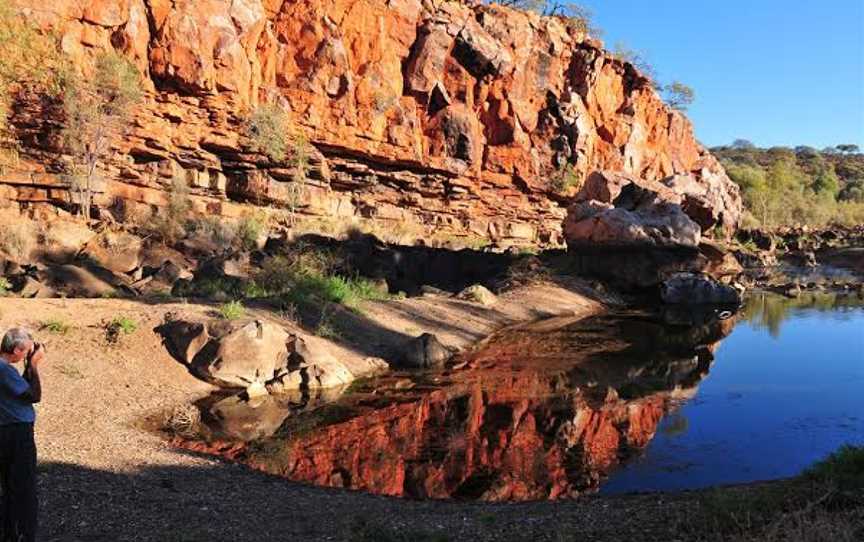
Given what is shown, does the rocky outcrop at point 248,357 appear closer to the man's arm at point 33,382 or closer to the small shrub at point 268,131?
the man's arm at point 33,382

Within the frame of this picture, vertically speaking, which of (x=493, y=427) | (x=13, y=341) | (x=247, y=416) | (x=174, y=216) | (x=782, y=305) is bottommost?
(x=247, y=416)

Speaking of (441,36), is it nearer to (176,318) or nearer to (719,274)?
(719,274)

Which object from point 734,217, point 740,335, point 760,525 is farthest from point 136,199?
point 734,217

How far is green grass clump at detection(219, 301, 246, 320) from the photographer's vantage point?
1285 centimetres

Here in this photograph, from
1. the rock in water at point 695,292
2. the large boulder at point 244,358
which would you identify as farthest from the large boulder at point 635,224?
the large boulder at point 244,358

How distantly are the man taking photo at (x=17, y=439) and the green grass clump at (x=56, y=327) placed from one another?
7834 mm

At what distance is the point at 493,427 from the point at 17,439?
6568mm

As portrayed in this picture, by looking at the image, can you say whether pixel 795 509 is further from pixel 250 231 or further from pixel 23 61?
pixel 23 61

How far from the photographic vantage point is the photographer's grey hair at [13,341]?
445cm

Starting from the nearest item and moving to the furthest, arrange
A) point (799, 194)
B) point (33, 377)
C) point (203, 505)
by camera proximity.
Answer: point (33, 377), point (203, 505), point (799, 194)

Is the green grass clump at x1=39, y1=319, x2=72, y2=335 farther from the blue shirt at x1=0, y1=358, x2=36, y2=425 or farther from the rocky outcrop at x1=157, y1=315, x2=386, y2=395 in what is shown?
the blue shirt at x1=0, y1=358, x2=36, y2=425

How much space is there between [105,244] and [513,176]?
27622mm

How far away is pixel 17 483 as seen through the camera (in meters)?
4.43

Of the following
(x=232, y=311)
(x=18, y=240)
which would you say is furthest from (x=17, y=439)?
(x=18, y=240)
